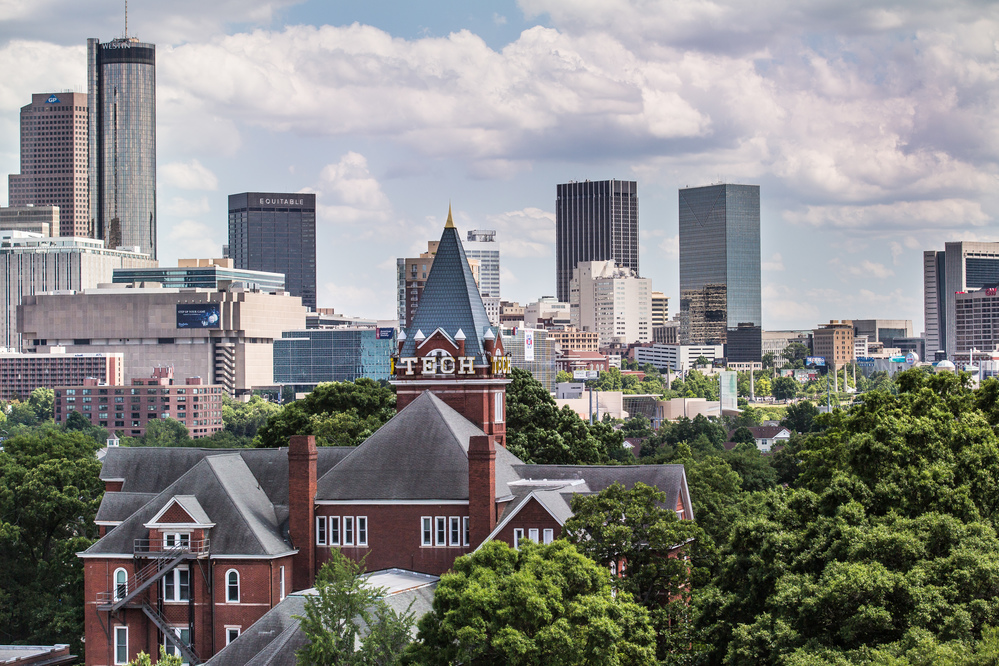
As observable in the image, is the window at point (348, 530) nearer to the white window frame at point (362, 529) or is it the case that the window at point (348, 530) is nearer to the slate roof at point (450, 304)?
the white window frame at point (362, 529)

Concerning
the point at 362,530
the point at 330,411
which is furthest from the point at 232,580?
the point at 330,411

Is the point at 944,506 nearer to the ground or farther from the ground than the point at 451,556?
farther from the ground

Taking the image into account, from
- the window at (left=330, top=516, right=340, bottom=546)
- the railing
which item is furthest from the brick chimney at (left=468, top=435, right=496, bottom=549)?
the railing

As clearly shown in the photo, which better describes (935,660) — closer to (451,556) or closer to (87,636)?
(451,556)

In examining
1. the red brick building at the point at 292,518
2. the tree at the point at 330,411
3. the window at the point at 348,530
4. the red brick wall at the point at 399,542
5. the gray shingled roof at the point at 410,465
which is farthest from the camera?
the tree at the point at 330,411

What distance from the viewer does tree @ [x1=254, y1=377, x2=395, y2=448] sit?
103 metres

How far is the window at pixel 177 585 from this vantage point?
68750 mm

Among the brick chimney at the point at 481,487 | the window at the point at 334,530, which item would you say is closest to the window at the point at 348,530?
the window at the point at 334,530

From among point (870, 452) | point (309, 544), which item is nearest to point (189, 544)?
point (309, 544)

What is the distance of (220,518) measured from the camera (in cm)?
6925

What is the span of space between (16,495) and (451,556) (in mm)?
32538

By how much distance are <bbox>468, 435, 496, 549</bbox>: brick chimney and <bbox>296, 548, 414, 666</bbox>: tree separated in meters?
14.8

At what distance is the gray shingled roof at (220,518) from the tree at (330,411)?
2904 centimetres

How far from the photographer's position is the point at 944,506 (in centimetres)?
4916
